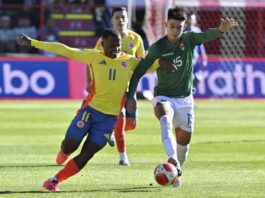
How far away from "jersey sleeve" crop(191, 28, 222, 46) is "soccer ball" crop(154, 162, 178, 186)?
1.90 m

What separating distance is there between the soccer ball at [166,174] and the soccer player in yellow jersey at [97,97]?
0.83 meters

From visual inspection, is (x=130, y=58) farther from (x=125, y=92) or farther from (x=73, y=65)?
(x=73, y=65)

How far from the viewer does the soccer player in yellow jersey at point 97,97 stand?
38.2 feet

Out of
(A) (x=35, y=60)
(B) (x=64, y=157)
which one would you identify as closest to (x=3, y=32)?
(A) (x=35, y=60)

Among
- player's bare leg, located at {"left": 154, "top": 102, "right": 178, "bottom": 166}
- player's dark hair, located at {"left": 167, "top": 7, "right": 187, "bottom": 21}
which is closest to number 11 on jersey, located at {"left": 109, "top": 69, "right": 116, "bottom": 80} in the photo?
player's bare leg, located at {"left": 154, "top": 102, "right": 178, "bottom": 166}

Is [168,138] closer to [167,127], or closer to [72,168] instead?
[167,127]

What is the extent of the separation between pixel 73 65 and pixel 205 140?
1059 centimetres

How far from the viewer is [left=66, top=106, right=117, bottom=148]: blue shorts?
11.6 meters

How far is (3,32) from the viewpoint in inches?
1293

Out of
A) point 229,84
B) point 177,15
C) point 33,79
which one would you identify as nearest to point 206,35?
point 177,15

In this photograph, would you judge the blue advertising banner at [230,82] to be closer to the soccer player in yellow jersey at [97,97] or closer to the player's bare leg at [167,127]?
the player's bare leg at [167,127]

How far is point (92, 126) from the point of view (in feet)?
38.5

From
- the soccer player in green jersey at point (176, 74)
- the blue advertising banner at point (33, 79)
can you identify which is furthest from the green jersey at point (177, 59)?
the blue advertising banner at point (33, 79)

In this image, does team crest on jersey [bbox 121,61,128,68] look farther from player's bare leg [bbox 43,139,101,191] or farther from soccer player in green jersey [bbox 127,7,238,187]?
player's bare leg [bbox 43,139,101,191]
